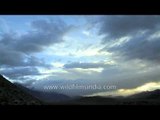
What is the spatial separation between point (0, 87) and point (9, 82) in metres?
0.18

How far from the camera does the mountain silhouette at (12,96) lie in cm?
219

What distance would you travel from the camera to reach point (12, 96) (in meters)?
2.44

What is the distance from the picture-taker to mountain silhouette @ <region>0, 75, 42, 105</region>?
2186mm
